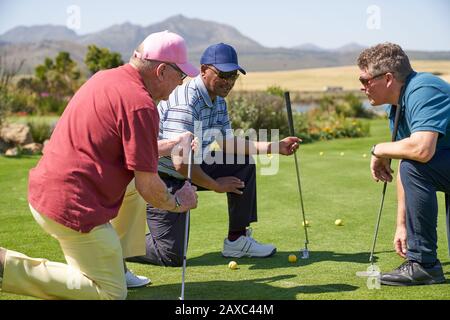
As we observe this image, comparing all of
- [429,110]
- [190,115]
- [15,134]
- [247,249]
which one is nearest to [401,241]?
[429,110]

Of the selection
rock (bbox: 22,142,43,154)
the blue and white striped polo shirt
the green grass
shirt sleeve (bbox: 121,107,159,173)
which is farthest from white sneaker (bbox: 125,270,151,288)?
rock (bbox: 22,142,43,154)

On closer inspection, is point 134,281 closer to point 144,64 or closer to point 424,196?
point 144,64

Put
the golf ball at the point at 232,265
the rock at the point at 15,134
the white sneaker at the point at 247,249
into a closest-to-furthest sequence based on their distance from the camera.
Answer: the golf ball at the point at 232,265 → the white sneaker at the point at 247,249 → the rock at the point at 15,134

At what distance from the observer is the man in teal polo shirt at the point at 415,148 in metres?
5.05

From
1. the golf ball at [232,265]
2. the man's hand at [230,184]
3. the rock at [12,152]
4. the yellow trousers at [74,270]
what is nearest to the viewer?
the yellow trousers at [74,270]

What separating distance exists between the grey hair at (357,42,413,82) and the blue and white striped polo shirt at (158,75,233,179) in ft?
4.63

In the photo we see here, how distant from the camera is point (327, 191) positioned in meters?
10.2

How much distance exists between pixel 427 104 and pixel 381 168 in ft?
2.44

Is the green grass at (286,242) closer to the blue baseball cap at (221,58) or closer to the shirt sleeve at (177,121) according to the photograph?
the shirt sleeve at (177,121)

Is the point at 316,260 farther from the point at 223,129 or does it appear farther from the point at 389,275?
the point at 223,129

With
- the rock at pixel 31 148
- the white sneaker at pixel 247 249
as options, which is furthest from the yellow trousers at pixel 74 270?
the rock at pixel 31 148

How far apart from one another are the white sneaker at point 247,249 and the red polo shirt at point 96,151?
7.06ft

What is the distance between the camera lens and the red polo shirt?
→ 4270 mm
